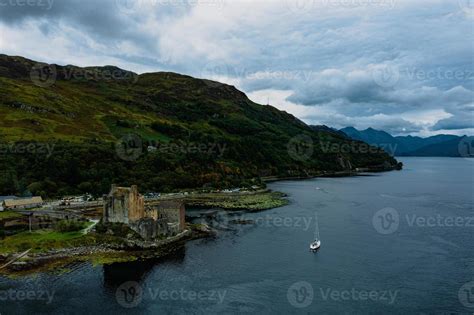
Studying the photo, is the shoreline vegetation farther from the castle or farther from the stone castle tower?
the stone castle tower

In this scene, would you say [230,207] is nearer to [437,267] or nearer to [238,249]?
[238,249]

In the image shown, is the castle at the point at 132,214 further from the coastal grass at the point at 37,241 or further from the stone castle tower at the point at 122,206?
the coastal grass at the point at 37,241

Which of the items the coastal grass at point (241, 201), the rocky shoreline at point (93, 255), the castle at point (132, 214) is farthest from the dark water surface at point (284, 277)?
the coastal grass at point (241, 201)

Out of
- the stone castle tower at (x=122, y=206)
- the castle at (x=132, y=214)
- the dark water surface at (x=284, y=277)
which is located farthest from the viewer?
the stone castle tower at (x=122, y=206)

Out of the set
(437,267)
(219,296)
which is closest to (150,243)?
(219,296)

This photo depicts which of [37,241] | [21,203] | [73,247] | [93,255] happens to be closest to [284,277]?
[93,255]

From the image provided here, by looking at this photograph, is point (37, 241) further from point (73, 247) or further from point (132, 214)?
point (132, 214)

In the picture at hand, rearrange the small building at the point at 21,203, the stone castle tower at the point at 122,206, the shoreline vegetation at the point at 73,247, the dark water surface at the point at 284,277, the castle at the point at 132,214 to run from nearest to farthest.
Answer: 1. the dark water surface at the point at 284,277
2. the shoreline vegetation at the point at 73,247
3. the castle at the point at 132,214
4. the stone castle tower at the point at 122,206
5. the small building at the point at 21,203
